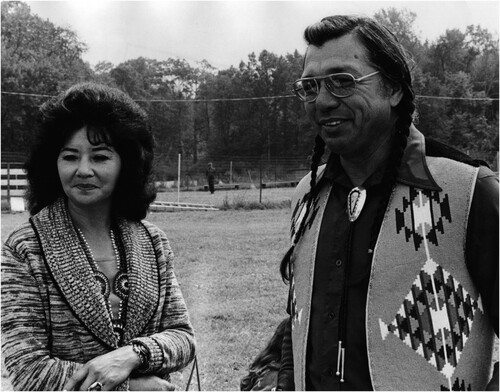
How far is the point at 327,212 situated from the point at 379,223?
226 mm

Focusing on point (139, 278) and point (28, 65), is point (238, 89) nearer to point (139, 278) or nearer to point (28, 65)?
point (28, 65)

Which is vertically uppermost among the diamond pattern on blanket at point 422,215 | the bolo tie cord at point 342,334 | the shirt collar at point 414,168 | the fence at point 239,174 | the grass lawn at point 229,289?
the shirt collar at point 414,168

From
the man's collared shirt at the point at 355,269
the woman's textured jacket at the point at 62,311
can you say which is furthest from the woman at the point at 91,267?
the man's collared shirt at the point at 355,269

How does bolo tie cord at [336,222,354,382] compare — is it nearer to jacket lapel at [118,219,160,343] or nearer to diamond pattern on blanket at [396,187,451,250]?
diamond pattern on blanket at [396,187,451,250]

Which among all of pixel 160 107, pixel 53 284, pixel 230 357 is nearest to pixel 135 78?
pixel 160 107

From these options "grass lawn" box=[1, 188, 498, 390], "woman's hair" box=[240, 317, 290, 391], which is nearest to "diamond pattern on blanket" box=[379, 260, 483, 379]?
"woman's hair" box=[240, 317, 290, 391]

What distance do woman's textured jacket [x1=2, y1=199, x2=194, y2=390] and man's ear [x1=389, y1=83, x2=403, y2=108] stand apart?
3.41 ft

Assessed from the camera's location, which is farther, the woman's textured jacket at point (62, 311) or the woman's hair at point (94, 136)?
the woman's hair at point (94, 136)

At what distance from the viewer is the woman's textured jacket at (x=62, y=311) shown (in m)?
1.91

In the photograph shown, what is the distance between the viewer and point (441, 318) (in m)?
1.57

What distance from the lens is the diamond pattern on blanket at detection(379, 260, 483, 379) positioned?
1561 millimetres

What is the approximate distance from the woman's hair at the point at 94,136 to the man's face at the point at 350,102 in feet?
2.58

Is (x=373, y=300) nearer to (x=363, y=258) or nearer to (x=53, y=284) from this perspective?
(x=363, y=258)

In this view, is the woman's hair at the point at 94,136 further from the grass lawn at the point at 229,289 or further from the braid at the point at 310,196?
the grass lawn at the point at 229,289
